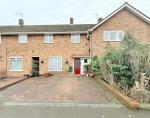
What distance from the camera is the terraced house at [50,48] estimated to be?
128 ft

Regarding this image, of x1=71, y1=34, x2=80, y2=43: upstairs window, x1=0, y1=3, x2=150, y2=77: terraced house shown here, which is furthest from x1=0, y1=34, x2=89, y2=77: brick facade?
x1=71, y1=34, x2=80, y2=43: upstairs window

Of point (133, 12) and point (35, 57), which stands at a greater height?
point (133, 12)

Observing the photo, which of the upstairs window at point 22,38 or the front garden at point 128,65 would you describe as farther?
the upstairs window at point 22,38

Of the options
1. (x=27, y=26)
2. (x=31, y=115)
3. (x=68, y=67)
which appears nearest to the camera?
(x=31, y=115)

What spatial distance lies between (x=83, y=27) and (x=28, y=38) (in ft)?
23.6

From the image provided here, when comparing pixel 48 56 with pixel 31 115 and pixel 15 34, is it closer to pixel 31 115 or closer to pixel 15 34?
pixel 15 34

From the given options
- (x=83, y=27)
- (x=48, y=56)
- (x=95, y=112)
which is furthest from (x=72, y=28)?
(x=95, y=112)

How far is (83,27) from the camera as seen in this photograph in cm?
4225

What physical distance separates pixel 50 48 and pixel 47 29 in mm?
2553

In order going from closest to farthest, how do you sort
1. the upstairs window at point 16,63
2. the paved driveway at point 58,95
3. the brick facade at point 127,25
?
A: the paved driveway at point 58,95 < the brick facade at point 127,25 < the upstairs window at point 16,63

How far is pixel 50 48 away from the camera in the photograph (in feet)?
135

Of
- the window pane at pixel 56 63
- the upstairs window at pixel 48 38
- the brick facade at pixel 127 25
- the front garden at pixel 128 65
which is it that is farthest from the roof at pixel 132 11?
the front garden at pixel 128 65

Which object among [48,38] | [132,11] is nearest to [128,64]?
[132,11]

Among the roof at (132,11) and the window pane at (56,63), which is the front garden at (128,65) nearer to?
the roof at (132,11)
